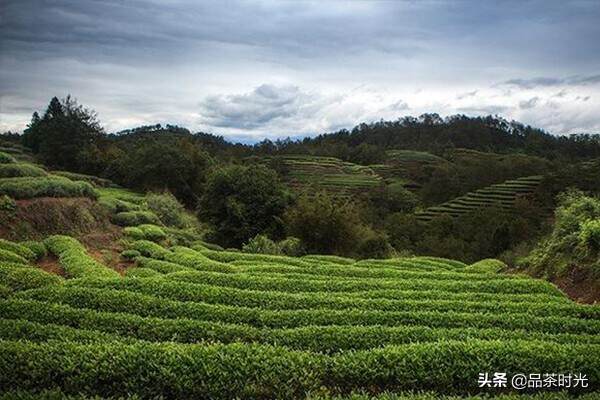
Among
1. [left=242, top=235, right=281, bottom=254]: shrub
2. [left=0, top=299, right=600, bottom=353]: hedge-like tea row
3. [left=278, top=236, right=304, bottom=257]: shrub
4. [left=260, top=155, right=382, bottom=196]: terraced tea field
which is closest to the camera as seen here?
[left=0, top=299, right=600, bottom=353]: hedge-like tea row

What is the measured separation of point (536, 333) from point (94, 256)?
17.7 meters

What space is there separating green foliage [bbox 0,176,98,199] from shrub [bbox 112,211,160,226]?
82.0 inches

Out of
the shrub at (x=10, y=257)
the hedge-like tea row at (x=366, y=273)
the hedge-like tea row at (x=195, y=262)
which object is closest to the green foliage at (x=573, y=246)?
the hedge-like tea row at (x=366, y=273)

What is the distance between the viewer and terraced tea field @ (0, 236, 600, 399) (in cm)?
809

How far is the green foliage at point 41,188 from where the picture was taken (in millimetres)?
22453

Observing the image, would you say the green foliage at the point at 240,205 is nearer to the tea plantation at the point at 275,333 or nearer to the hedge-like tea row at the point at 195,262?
the hedge-like tea row at the point at 195,262

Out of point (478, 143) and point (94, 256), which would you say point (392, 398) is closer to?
point (94, 256)

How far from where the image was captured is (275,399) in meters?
7.87

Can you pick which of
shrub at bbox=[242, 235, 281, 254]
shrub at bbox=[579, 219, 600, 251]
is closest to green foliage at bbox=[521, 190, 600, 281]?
shrub at bbox=[579, 219, 600, 251]

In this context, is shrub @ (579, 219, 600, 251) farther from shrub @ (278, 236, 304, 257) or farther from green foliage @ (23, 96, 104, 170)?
green foliage @ (23, 96, 104, 170)

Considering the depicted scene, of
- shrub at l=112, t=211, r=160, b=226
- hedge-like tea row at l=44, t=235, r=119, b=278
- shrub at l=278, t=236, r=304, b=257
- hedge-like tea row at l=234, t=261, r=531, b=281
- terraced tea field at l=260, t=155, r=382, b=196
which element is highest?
terraced tea field at l=260, t=155, r=382, b=196

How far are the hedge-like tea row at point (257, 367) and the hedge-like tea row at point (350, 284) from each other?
6828 mm

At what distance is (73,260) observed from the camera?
17688mm

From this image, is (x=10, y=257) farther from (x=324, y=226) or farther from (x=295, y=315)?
(x=324, y=226)
